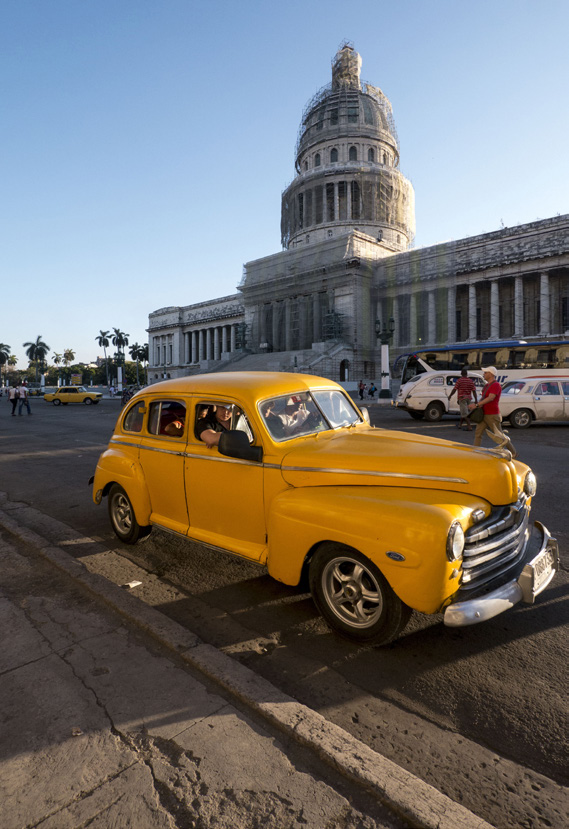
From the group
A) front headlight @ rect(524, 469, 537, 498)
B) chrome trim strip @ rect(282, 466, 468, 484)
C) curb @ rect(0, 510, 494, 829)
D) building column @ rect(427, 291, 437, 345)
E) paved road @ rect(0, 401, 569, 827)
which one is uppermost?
building column @ rect(427, 291, 437, 345)

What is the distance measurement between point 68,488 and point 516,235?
161 ft

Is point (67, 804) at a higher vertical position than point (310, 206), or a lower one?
lower

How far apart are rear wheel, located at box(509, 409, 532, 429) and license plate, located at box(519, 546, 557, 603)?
13.8 m

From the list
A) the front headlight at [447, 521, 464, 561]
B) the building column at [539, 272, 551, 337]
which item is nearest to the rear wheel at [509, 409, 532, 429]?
the front headlight at [447, 521, 464, 561]

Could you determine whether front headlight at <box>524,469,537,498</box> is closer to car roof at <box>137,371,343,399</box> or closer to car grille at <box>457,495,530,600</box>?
car grille at <box>457,495,530,600</box>

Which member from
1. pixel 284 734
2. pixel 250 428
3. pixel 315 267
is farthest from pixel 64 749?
pixel 315 267

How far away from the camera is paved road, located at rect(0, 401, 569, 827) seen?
2.10 meters

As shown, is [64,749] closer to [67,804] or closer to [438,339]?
[67,804]

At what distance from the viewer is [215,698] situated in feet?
8.36

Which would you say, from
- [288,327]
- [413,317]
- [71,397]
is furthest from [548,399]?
[288,327]

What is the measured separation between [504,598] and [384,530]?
876 mm

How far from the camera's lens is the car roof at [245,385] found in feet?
13.0

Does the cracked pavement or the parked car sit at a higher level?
the parked car

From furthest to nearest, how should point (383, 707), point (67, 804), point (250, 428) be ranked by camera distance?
point (250, 428), point (383, 707), point (67, 804)
